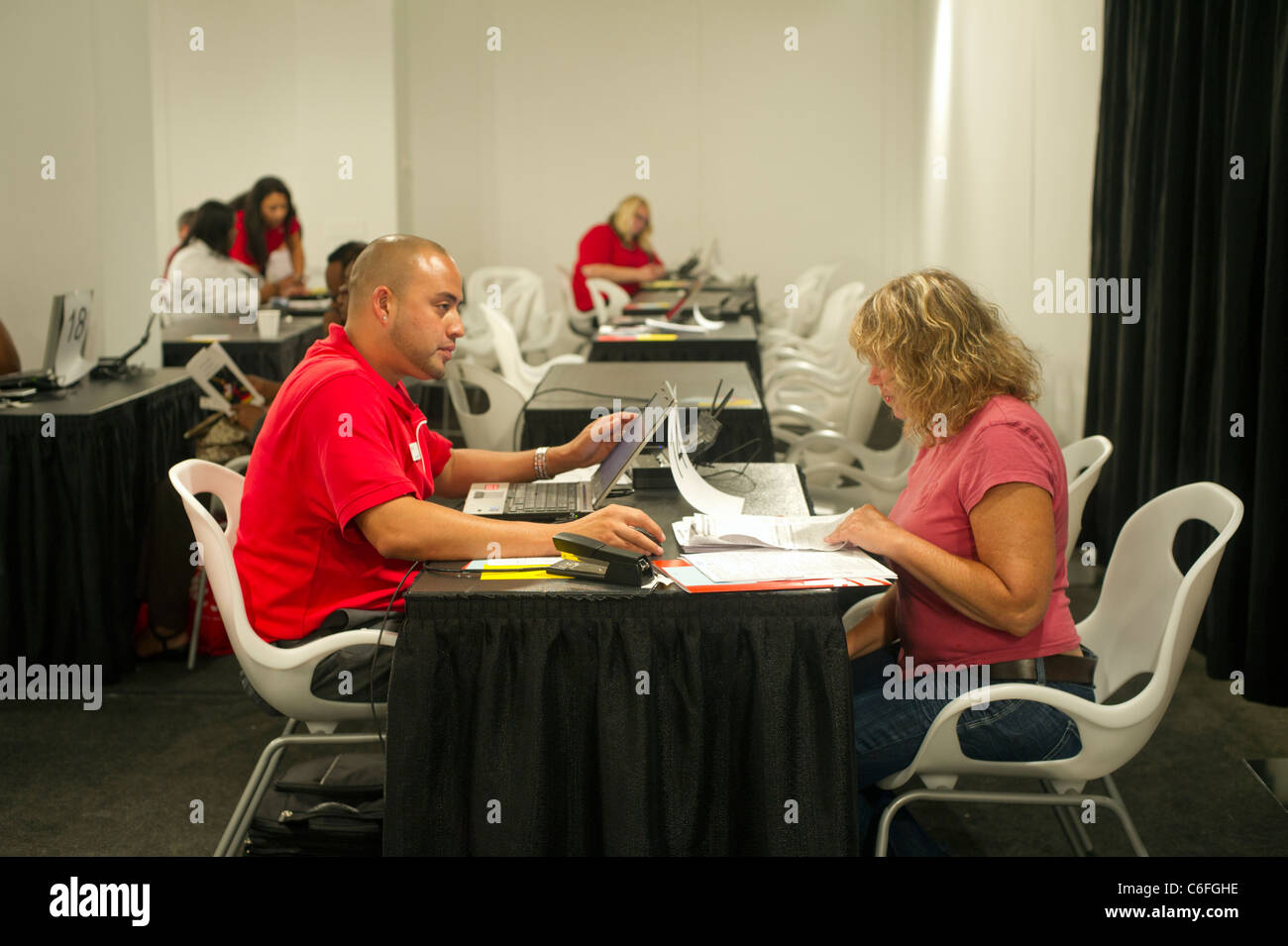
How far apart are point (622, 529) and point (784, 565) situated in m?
0.26

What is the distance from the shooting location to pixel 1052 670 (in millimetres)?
2008

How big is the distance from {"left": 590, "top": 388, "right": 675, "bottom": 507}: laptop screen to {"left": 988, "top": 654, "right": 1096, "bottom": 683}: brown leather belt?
0.72 metres

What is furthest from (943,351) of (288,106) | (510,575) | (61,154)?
(288,106)

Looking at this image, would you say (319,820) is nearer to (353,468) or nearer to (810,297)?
(353,468)

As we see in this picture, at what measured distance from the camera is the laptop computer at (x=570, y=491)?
226 cm

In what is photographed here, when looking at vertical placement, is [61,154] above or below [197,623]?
above

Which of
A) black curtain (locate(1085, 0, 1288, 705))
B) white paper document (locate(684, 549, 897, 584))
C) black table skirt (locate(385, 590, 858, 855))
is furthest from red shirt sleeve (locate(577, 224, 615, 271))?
black table skirt (locate(385, 590, 858, 855))

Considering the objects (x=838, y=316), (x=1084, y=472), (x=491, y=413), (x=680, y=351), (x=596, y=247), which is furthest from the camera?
(x=596, y=247)

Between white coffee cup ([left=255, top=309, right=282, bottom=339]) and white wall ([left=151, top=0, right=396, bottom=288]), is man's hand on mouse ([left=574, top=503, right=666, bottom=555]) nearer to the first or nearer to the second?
white coffee cup ([left=255, top=309, right=282, bottom=339])

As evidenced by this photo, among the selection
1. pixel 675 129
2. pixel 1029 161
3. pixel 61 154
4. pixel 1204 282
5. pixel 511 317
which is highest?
pixel 675 129

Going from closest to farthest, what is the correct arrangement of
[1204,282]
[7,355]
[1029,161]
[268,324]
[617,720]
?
[617,720]
[1204,282]
[7,355]
[268,324]
[1029,161]

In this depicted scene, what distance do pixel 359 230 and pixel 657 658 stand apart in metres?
7.42
